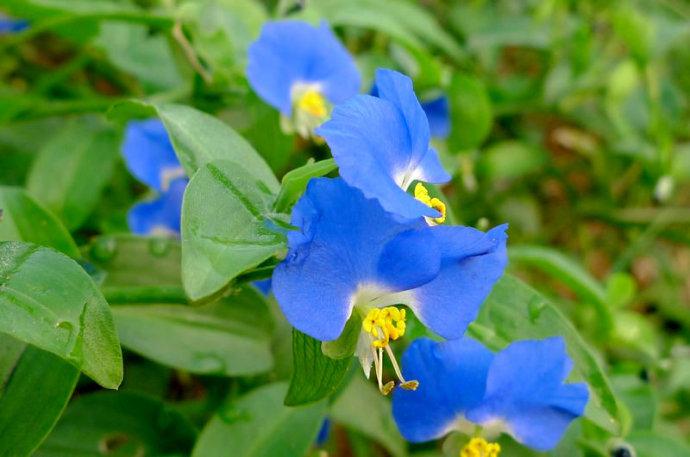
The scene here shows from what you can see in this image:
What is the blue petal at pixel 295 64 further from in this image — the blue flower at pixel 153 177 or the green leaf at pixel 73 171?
the green leaf at pixel 73 171

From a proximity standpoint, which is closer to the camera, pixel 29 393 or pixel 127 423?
pixel 29 393

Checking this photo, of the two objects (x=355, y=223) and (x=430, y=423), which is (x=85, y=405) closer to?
(x=430, y=423)

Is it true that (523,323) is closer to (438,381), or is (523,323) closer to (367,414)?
(438,381)

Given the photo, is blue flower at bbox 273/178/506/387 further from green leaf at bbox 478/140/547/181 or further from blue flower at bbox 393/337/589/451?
green leaf at bbox 478/140/547/181

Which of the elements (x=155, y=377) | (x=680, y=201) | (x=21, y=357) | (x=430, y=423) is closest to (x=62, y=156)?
(x=155, y=377)

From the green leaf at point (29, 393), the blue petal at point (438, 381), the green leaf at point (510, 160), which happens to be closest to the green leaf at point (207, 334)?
the green leaf at point (29, 393)

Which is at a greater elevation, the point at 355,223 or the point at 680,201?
the point at 355,223

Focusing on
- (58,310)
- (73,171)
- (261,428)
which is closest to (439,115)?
(73,171)
